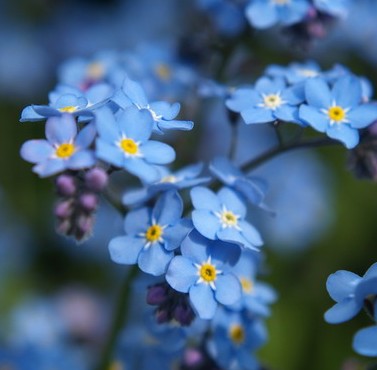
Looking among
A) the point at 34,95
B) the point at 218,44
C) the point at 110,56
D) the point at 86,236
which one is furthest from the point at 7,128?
the point at 86,236

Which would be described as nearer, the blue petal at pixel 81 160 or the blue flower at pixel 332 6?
the blue petal at pixel 81 160

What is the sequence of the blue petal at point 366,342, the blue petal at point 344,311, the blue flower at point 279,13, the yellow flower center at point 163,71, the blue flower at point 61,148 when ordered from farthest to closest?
the yellow flower center at point 163,71
the blue flower at point 279,13
the blue flower at point 61,148
the blue petal at point 344,311
the blue petal at point 366,342

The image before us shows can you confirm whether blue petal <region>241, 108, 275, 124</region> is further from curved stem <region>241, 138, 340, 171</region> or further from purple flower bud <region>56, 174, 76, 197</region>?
purple flower bud <region>56, 174, 76, 197</region>

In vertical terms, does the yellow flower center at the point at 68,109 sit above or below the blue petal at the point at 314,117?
above

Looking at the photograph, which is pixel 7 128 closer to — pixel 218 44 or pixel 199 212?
pixel 218 44

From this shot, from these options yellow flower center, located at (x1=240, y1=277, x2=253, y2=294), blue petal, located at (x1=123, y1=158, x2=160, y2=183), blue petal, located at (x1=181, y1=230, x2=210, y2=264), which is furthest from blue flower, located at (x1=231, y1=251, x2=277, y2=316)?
blue petal, located at (x1=123, y1=158, x2=160, y2=183)

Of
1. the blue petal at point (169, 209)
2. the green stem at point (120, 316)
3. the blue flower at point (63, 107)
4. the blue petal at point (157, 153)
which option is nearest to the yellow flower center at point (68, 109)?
the blue flower at point (63, 107)

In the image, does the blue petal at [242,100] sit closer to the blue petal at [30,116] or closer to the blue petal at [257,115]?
the blue petal at [257,115]
